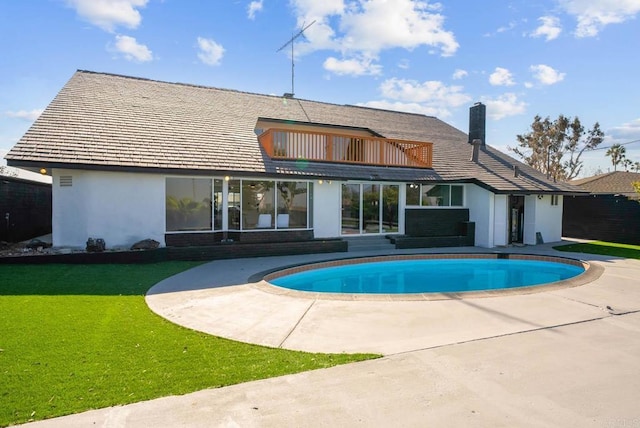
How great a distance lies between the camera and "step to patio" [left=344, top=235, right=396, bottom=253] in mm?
14961

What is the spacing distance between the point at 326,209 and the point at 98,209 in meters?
7.88

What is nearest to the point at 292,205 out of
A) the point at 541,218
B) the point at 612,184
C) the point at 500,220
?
the point at 500,220

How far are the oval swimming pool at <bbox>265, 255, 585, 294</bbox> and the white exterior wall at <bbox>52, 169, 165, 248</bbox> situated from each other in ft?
17.1

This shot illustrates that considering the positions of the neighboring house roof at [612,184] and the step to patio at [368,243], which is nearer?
the step to patio at [368,243]

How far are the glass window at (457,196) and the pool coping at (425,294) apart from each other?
3.88 meters

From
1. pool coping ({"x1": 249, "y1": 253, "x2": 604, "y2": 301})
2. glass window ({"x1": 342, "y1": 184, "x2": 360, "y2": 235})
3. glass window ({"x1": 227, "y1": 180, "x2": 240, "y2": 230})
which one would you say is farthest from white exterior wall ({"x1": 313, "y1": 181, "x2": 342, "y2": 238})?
glass window ({"x1": 227, "y1": 180, "x2": 240, "y2": 230})

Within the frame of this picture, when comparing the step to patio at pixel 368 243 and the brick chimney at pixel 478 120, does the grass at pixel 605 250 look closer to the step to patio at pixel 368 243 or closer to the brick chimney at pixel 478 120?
the step to patio at pixel 368 243

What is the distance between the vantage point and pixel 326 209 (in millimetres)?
15062

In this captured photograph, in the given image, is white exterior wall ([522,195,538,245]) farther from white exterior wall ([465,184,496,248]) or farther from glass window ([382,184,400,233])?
glass window ([382,184,400,233])

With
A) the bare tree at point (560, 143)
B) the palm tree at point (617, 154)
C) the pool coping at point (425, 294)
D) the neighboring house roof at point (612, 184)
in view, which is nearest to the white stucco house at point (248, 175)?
the pool coping at point (425, 294)

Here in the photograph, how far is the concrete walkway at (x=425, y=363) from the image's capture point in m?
3.32

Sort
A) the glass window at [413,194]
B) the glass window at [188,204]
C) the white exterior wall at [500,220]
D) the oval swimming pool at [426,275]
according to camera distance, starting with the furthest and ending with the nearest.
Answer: the glass window at [413,194]
the white exterior wall at [500,220]
the glass window at [188,204]
the oval swimming pool at [426,275]

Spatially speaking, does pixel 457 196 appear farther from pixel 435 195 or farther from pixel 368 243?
pixel 368 243

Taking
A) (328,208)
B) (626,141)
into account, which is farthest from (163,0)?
(626,141)
